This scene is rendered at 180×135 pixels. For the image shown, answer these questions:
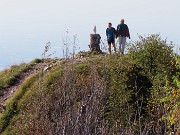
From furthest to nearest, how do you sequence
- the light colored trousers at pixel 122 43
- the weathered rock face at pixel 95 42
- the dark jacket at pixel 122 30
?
the weathered rock face at pixel 95 42, the light colored trousers at pixel 122 43, the dark jacket at pixel 122 30

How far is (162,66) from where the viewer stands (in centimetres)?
3319

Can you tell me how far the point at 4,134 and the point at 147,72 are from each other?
10.4 meters

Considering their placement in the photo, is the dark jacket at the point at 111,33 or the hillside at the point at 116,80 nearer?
the hillside at the point at 116,80

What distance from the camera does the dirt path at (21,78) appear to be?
112 ft

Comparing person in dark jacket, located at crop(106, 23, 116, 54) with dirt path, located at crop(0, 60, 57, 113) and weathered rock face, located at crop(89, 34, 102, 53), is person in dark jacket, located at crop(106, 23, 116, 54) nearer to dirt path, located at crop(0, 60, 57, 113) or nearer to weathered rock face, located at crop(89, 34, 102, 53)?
weathered rock face, located at crop(89, 34, 102, 53)

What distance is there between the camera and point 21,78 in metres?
36.3

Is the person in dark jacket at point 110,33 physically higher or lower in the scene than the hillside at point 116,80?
higher

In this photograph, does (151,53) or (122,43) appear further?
(151,53)

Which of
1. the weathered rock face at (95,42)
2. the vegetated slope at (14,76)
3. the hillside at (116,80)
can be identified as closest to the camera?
the hillside at (116,80)

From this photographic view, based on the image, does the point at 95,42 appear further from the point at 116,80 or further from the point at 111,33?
the point at 116,80

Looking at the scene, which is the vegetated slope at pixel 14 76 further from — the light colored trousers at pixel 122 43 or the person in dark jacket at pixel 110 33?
the light colored trousers at pixel 122 43

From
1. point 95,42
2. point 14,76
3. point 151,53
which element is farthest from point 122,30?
point 14,76

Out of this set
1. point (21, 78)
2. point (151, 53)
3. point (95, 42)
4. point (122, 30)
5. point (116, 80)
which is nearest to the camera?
point (116, 80)

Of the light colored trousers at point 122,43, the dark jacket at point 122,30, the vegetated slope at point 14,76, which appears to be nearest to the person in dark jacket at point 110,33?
the dark jacket at point 122,30
